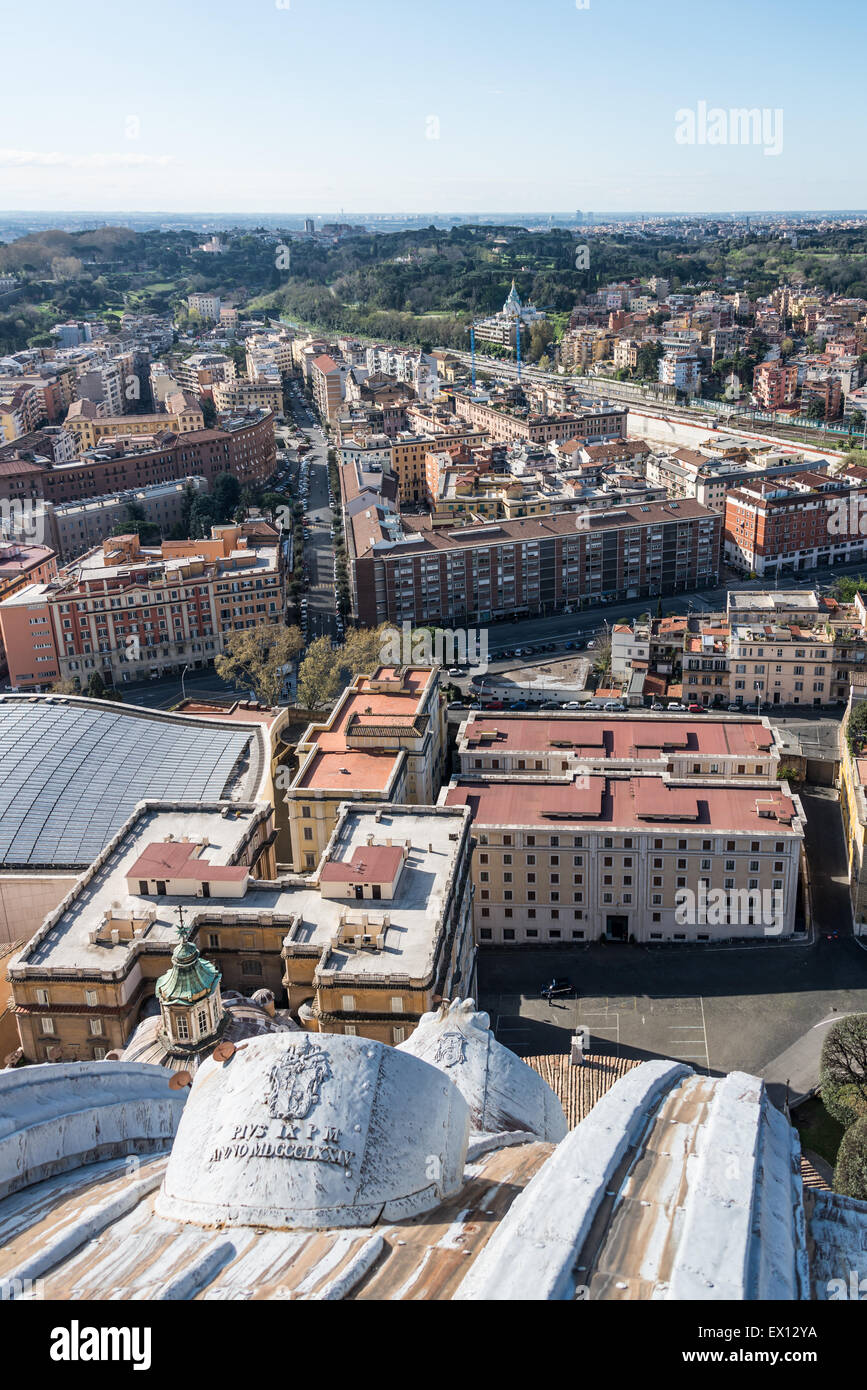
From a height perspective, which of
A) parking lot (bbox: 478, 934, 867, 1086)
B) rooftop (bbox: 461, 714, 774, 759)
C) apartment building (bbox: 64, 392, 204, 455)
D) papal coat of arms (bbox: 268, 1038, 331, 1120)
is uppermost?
apartment building (bbox: 64, 392, 204, 455)

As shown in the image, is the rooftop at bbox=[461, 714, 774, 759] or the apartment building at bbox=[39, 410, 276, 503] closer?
the rooftop at bbox=[461, 714, 774, 759]

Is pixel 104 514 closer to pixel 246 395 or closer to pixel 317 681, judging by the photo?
pixel 317 681

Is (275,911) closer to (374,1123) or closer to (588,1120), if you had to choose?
(374,1123)

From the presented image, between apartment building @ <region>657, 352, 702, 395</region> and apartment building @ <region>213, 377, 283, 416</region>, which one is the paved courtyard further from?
apartment building @ <region>657, 352, 702, 395</region>

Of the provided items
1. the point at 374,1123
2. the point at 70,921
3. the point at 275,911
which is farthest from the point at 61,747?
the point at 374,1123

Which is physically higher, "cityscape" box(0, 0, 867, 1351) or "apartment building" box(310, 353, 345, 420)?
"apartment building" box(310, 353, 345, 420)

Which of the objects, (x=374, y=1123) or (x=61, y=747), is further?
(x=61, y=747)

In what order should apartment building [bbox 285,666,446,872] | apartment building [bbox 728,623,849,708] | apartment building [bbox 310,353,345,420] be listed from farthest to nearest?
apartment building [bbox 310,353,345,420]
apartment building [bbox 728,623,849,708]
apartment building [bbox 285,666,446,872]

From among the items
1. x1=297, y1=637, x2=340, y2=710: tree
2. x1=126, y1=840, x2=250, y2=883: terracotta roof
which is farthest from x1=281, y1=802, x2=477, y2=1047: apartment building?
x1=297, y1=637, x2=340, y2=710: tree
